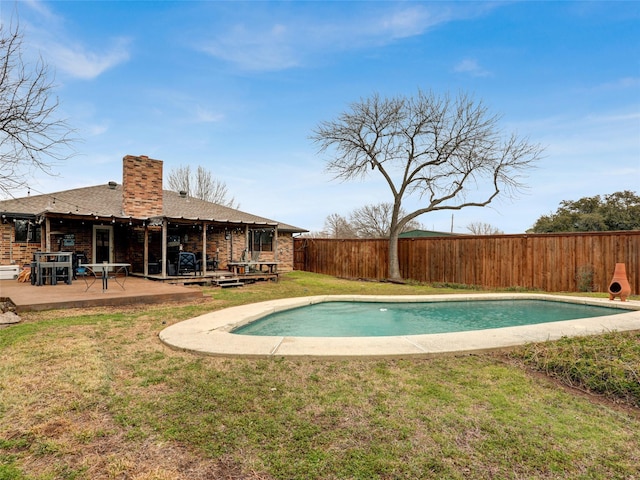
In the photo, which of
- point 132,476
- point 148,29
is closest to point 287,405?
point 132,476

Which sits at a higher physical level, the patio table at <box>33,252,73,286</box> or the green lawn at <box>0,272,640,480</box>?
the patio table at <box>33,252,73,286</box>

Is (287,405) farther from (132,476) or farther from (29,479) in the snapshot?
(29,479)

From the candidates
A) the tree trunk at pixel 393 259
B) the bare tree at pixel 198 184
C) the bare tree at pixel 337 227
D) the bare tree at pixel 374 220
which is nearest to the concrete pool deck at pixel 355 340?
the tree trunk at pixel 393 259

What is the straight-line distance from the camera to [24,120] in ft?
19.1

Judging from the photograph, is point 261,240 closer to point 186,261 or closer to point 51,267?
point 186,261

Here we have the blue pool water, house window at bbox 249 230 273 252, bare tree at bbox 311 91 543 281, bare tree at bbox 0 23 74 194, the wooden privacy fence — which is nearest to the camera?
bare tree at bbox 0 23 74 194

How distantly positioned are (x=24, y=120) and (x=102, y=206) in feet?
34.1

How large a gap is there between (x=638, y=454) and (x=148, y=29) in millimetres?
13447

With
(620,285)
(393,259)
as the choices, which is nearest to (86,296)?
(393,259)

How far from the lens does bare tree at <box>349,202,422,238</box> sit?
38.8 meters

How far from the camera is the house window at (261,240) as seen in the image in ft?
62.8

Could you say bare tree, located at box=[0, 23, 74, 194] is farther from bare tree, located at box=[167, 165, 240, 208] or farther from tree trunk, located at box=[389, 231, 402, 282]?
bare tree, located at box=[167, 165, 240, 208]

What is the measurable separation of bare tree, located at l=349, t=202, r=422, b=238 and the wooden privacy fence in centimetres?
2092

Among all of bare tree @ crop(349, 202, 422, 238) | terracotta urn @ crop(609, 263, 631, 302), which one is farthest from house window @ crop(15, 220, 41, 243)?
bare tree @ crop(349, 202, 422, 238)
